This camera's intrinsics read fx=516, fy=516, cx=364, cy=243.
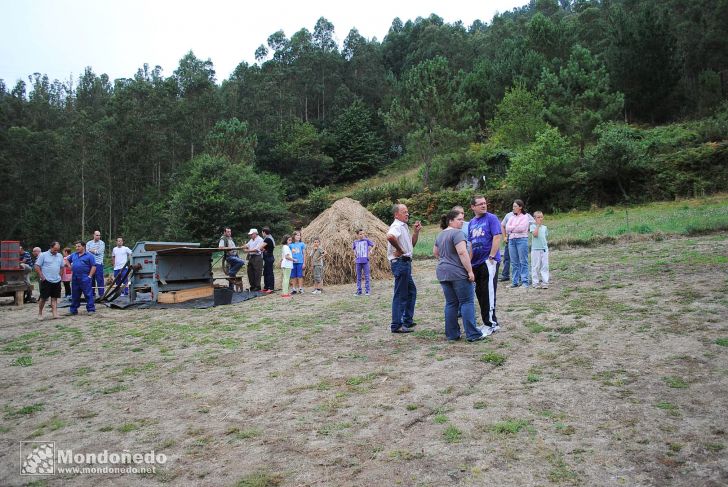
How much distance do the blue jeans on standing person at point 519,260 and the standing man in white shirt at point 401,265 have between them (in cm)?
385

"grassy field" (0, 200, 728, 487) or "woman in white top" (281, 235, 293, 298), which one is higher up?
"woman in white top" (281, 235, 293, 298)

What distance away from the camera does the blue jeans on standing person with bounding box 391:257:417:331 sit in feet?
25.2

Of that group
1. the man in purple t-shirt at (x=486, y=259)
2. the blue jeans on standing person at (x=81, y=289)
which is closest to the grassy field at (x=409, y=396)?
the man in purple t-shirt at (x=486, y=259)

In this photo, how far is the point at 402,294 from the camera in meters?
7.79

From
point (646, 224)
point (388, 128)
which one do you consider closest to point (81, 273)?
point (646, 224)

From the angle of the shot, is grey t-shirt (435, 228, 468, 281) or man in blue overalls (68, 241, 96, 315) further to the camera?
man in blue overalls (68, 241, 96, 315)

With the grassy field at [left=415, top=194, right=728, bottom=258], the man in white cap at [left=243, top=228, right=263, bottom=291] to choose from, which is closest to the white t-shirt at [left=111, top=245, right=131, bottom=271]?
the man in white cap at [left=243, top=228, right=263, bottom=291]

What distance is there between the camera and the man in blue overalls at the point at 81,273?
11.7 meters

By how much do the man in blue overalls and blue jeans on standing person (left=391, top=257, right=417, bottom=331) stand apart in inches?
308

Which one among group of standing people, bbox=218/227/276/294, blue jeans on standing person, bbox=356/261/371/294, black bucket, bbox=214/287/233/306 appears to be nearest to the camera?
blue jeans on standing person, bbox=356/261/371/294

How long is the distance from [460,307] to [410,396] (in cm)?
224

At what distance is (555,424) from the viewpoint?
4074 millimetres

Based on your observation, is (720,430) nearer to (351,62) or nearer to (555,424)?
(555,424)

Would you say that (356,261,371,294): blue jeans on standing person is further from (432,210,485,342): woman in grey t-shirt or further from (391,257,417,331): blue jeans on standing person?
(432,210,485,342): woman in grey t-shirt
